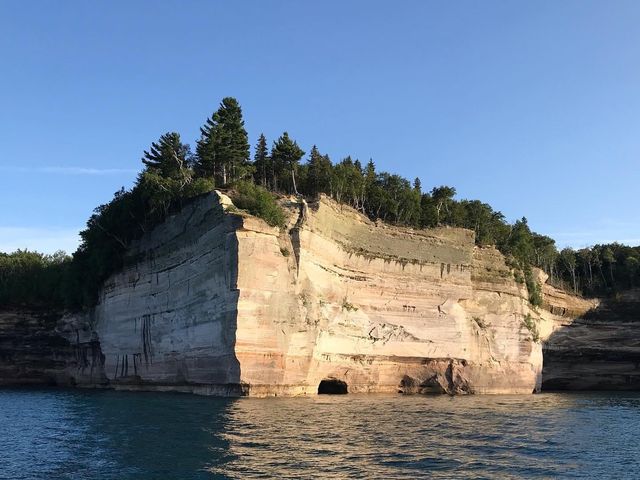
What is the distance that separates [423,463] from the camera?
15.5 meters

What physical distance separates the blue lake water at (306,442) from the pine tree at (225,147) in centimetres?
2224

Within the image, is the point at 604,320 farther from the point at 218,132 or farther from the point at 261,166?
the point at 218,132

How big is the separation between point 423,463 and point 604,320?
49415 mm

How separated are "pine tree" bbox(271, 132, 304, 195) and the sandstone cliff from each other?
935 centimetres

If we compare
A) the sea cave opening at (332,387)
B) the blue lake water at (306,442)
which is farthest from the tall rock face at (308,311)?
the blue lake water at (306,442)

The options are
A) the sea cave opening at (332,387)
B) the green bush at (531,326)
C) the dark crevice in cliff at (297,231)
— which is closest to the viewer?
the dark crevice in cliff at (297,231)

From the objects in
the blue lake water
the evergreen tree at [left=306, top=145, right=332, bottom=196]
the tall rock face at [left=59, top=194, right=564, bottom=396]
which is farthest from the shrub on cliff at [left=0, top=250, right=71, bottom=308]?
the blue lake water

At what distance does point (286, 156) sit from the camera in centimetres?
5088

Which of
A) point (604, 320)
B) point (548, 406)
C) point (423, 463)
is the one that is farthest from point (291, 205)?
point (604, 320)

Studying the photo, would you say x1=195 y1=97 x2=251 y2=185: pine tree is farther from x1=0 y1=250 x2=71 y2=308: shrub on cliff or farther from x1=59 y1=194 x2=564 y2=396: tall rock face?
x1=0 y1=250 x2=71 y2=308: shrub on cliff

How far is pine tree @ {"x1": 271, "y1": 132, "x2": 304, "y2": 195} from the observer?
50156 mm

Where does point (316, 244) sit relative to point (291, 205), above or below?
below

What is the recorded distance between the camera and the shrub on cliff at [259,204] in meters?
35.6

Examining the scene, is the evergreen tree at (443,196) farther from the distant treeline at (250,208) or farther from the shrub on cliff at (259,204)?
the shrub on cliff at (259,204)
